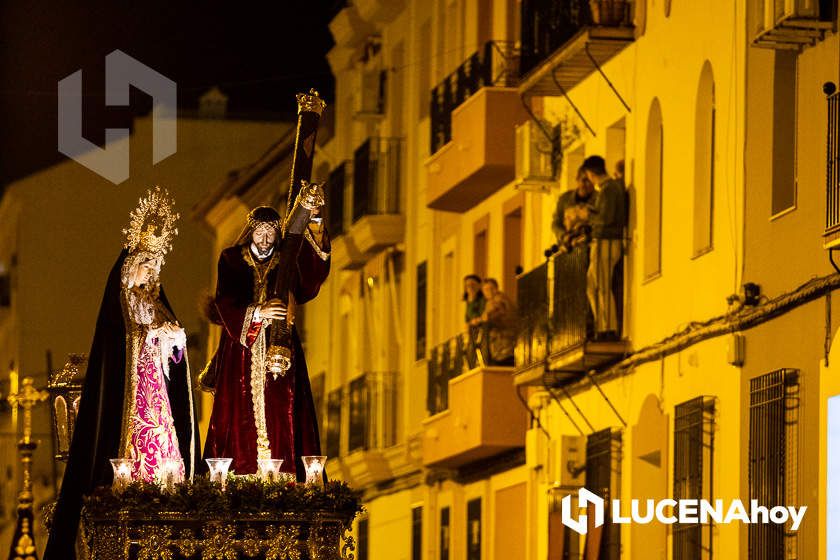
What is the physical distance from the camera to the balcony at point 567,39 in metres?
24.8

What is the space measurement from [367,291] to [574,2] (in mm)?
11662

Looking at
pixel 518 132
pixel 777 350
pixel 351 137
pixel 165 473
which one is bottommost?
pixel 165 473

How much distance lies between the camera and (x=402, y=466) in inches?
1320

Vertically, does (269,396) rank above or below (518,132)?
below

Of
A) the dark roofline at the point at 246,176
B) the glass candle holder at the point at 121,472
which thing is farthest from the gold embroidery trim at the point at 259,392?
the dark roofline at the point at 246,176

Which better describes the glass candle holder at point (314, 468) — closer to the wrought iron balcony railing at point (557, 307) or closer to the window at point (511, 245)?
the wrought iron balcony railing at point (557, 307)

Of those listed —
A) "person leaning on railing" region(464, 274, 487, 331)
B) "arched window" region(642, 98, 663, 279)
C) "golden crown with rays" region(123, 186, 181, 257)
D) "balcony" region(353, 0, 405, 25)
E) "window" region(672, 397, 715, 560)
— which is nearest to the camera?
"golden crown with rays" region(123, 186, 181, 257)

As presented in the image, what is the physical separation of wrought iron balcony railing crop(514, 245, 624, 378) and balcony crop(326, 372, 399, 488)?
21.3 feet

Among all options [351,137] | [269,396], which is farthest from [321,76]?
[269,396]

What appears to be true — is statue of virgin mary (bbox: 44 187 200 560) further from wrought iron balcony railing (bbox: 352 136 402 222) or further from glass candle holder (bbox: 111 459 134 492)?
wrought iron balcony railing (bbox: 352 136 402 222)

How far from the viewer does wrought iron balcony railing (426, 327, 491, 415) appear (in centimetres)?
2844

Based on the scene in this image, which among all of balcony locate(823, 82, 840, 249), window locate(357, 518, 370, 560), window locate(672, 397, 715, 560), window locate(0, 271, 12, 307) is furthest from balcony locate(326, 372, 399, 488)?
balcony locate(823, 82, 840, 249)

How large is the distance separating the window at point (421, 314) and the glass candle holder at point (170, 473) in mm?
18775

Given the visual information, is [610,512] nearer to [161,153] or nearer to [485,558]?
[485,558]
